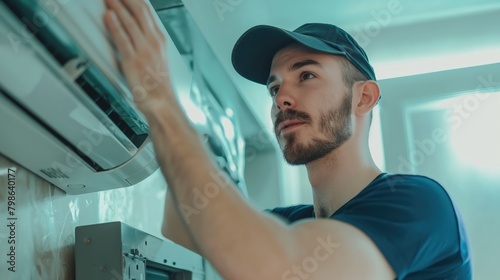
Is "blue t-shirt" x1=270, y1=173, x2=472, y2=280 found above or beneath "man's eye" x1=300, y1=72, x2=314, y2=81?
beneath

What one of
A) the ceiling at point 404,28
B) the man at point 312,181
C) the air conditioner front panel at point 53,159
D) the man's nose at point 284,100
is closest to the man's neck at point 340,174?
the man at point 312,181

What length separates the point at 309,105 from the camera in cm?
106

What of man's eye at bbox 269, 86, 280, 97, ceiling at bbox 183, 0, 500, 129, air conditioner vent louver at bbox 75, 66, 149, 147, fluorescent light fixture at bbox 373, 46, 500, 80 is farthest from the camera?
fluorescent light fixture at bbox 373, 46, 500, 80

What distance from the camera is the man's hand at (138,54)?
0.83 metres

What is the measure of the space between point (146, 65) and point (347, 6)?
1.15 meters

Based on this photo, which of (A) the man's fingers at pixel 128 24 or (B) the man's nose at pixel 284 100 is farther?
(B) the man's nose at pixel 284 100

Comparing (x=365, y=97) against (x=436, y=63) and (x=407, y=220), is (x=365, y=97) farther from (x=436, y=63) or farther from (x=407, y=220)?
(x=436, y=63)

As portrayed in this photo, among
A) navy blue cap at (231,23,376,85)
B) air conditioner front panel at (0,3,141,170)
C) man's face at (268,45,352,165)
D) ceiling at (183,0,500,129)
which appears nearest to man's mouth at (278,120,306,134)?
man's face at (268,45,352,165)

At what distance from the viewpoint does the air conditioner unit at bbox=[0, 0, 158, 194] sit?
740 mm

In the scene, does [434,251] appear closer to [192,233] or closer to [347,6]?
[192,233]

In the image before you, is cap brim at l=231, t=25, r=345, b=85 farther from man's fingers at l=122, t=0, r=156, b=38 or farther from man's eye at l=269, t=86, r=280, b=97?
man's fingers at l=122, t=0, r=156, b=38

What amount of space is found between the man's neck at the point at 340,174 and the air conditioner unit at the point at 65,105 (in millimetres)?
273

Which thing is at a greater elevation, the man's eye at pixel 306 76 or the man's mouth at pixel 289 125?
the man's eye at pixel 306 76

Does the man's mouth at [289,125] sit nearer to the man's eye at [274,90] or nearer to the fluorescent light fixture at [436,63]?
the man's eye at [274,90]
